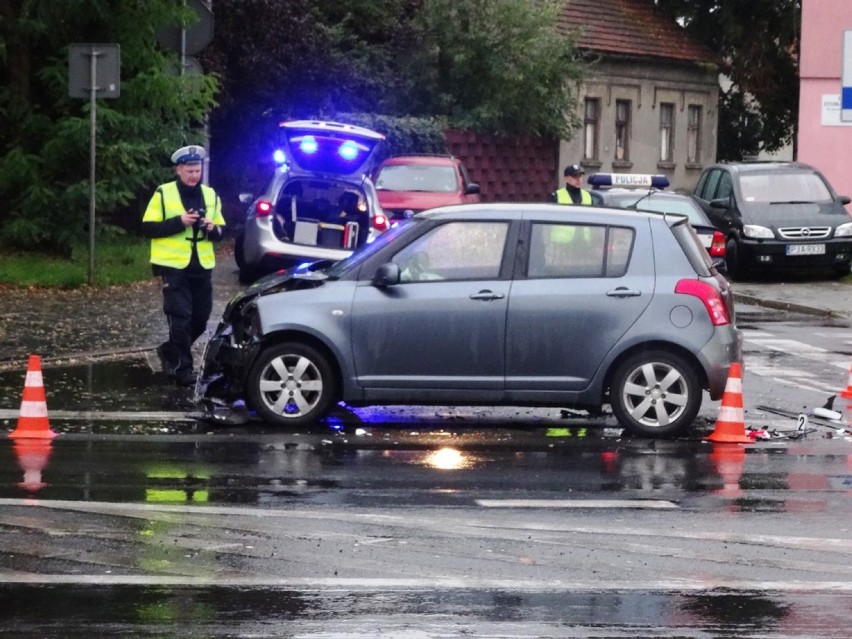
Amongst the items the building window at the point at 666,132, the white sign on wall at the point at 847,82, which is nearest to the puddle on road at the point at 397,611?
the white sign on wall at the point at 847,82

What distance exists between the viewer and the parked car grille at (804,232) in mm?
26281

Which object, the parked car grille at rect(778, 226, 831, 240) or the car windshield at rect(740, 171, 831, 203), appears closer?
the parked car grille at rect(778, 226, 831, 240)

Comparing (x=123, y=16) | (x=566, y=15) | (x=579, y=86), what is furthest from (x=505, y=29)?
(x=123, y=16)

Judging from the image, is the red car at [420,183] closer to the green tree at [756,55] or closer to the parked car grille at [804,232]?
the parked car grille at [804,232]

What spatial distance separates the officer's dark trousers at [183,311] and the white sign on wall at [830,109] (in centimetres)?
2535

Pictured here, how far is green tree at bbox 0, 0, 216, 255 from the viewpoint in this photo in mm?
23828

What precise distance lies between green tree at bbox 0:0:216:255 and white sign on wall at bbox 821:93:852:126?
662 inches

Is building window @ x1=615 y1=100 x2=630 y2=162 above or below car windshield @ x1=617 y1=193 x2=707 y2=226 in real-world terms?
above

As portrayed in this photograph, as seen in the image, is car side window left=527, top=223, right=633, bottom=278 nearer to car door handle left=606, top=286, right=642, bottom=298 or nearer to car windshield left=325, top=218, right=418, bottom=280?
car door handle left=606, top=286, right=642, bottom=298

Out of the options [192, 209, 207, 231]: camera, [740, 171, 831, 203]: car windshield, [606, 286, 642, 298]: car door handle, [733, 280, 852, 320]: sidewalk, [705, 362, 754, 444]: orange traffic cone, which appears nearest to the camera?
[705, 362, 754, 444]: orange traffic cone

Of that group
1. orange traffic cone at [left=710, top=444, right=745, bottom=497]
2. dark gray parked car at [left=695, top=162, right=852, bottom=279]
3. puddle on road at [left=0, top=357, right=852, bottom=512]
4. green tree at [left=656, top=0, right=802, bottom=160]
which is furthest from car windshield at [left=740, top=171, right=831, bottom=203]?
green tree at [left=656, top=0, right=802, bottom=160]

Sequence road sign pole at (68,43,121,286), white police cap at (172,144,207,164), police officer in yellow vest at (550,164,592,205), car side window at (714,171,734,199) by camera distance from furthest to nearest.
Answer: car side window at (714,171,734,199)
road sign pole at (68,43,121,286)
police officer in yellow vest at (550,164,592,205)
white police cap at (172,144,207,164)

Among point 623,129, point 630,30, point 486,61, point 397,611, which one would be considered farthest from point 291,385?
point 630,30

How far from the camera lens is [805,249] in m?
26.3
